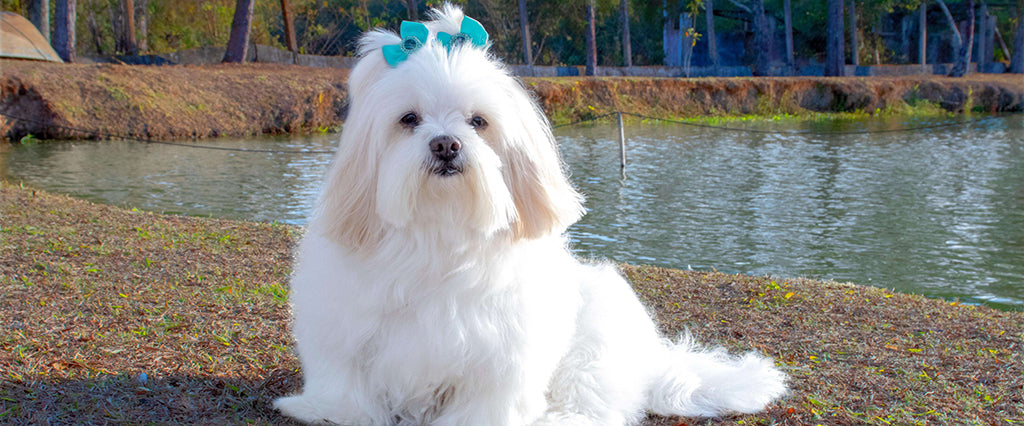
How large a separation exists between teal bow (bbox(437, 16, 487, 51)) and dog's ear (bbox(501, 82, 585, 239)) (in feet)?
0.68

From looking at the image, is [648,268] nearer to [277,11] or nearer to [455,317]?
[455,317]

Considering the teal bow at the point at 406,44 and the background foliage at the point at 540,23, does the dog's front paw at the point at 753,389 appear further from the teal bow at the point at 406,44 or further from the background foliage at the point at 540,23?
the background foliage at the point at 540,23

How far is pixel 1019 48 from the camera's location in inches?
1773

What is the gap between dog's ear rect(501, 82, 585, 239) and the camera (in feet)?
9.05

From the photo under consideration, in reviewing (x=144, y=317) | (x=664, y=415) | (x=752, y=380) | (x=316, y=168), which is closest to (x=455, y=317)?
(x=664, y=415)

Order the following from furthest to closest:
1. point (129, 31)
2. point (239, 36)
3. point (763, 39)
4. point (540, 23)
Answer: point (540, 23) < point (763, 39) < point (129, 31) < point (239, 36)

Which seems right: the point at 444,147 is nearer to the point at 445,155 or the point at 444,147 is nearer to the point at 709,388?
the point at 445,155

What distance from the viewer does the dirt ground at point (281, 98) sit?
19219 millimetres

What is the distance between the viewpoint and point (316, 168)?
15.4m

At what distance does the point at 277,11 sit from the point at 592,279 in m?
55.4

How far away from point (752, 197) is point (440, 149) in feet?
36.7

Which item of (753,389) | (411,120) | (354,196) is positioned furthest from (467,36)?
(753,389)

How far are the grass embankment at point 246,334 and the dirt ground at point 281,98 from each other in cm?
1051

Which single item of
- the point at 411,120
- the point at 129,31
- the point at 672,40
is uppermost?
the point at 672,40
